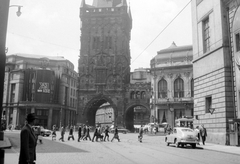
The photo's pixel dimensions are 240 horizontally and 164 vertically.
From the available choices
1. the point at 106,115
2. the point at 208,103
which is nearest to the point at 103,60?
the point at 106,115

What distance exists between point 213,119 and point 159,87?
34.1 m

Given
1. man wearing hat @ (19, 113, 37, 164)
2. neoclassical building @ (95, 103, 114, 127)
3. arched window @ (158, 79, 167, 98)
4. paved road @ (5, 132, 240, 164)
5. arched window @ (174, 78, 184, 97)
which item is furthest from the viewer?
neoclassical building @ (95, 103, 114, 127)

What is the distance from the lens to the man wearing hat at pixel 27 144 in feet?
16.7

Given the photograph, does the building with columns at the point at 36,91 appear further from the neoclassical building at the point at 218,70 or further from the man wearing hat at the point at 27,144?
the man wearing hat at the point at 27,144

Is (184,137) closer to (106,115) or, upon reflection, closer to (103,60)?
(103,60)

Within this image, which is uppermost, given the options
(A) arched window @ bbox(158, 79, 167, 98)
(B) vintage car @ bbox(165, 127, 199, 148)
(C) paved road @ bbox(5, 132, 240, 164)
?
(A) arched window @ bbox(158, 79, 167, 98)

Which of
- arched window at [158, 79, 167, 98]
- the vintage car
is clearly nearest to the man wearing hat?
the vintage car

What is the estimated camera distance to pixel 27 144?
5.19m

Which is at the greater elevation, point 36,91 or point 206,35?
point 206,35

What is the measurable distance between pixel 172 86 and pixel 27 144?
51.3m

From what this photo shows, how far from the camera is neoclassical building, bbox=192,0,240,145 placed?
66.9 feet

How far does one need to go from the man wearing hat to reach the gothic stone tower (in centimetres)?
5406

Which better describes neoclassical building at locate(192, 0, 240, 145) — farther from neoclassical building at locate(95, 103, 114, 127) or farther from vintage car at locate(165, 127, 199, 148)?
neoclassical building at locate(95, 103, 114, 127)

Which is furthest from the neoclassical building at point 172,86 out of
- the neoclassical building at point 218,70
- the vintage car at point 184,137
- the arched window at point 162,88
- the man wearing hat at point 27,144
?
the man wearing hat at point 27,144
